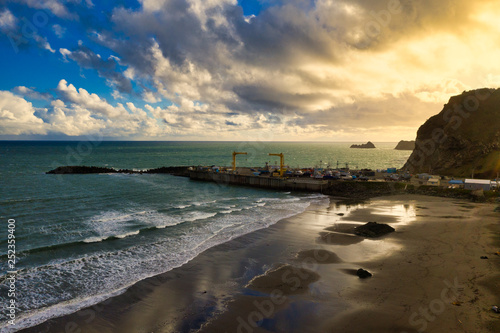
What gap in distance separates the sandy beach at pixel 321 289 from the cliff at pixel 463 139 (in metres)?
48.1

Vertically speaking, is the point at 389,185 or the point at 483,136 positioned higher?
the point at 483,136

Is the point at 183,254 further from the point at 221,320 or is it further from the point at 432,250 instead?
the point at 432,250

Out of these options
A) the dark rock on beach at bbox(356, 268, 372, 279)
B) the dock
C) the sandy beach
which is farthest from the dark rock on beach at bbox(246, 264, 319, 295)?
the dock

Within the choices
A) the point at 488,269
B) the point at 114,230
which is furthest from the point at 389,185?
the point at 114,230

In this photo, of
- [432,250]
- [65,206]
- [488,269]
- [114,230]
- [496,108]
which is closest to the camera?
[488,269]

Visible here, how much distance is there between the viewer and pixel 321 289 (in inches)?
696

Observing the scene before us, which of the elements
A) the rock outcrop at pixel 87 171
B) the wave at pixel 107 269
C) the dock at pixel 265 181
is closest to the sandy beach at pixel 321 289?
the wave at pixel 107 269

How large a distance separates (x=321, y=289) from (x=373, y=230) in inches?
546

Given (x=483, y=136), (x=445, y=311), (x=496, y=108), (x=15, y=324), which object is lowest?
(x=15, y=324)

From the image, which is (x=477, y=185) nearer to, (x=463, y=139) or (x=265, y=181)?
(x=463, y=139)

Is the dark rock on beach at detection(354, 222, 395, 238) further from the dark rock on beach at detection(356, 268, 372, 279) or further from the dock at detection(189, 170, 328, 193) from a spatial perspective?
the dock at detection(189, 170, 328, 193)

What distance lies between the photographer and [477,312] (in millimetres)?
14367

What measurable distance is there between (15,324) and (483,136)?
90.7m

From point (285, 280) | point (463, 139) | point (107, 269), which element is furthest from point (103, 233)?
point (463, 139)
